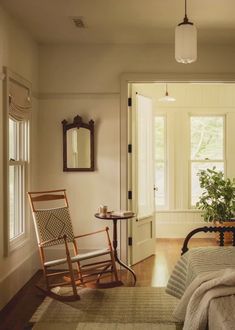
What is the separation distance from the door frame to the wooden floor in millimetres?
370

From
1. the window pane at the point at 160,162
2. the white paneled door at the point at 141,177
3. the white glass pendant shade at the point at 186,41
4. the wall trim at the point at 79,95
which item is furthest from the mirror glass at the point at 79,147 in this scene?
the window pane at the point at 160,162

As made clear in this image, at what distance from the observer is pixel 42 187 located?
509cm

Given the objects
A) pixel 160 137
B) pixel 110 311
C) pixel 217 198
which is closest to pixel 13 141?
pixel 110 311

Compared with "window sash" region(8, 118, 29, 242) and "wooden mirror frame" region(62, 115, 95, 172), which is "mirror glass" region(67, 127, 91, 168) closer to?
"wooden mirror frame" region(62, 115, 95, 172)

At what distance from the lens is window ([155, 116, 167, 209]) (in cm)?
725

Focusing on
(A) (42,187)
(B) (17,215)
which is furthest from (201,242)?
(B) (17,215)

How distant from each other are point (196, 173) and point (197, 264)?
4.67 meters

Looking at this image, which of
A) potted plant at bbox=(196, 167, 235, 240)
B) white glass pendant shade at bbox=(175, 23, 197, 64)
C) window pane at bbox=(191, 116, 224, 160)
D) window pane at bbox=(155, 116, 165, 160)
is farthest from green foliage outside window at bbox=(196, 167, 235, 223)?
white glass pendant shade at bbox=(175, 23, 197, 64)

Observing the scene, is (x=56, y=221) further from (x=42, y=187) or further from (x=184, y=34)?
(x=184, y=34)

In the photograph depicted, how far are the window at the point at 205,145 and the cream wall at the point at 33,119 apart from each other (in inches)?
131

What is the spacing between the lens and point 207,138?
729 centimetres

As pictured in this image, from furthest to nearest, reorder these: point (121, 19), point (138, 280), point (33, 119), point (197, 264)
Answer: point (33, 119) → point (138, 280) → point (121, 19) → point (197, 264)

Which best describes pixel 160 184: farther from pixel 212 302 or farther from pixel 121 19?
pixel 212 302

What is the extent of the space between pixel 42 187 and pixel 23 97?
1245 mm
